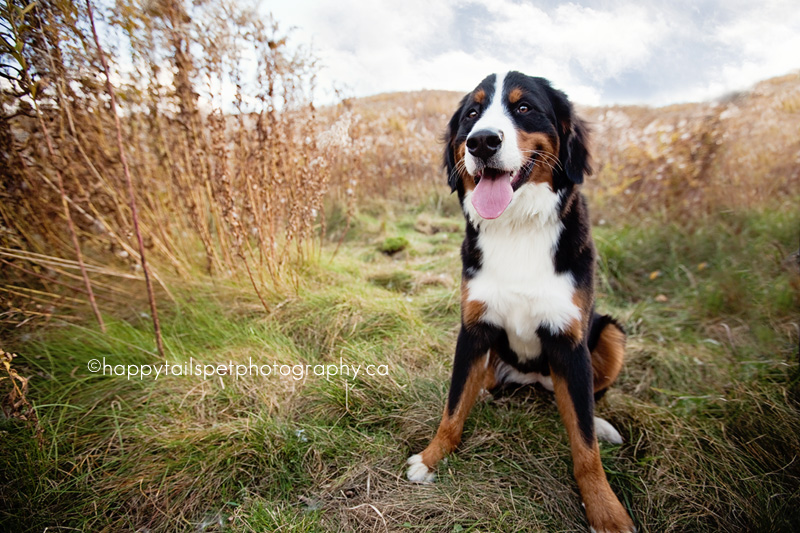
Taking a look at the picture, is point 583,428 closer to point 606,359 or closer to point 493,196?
point 606,359

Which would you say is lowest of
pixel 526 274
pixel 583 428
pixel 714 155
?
pixel 583 428

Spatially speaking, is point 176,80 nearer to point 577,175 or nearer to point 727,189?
point 577,175

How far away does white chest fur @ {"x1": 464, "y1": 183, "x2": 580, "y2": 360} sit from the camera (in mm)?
1541

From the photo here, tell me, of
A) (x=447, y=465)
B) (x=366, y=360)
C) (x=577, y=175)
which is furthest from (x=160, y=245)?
(x=577, y=175)

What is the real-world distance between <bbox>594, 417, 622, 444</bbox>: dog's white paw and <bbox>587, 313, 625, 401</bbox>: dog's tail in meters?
0.15

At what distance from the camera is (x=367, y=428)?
1.87 meters

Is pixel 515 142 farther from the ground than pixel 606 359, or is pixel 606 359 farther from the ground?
pixel 515 142

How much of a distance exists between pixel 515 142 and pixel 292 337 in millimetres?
1875

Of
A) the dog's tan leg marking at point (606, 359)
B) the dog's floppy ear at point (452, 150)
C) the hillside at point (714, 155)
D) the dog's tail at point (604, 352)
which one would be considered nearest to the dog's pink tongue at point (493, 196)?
the dog's floppy ear at point (452, 150)

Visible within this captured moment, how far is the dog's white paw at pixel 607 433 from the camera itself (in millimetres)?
1831

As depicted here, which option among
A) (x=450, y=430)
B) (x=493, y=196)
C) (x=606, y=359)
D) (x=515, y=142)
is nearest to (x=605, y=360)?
(x=606, y=359)

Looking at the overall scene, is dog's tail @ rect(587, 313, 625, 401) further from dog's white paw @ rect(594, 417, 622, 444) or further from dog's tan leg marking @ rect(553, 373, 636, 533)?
dog's tan leg marking @ rect(553, 373, 636, 533)

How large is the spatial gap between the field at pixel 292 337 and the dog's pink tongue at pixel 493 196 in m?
0.98

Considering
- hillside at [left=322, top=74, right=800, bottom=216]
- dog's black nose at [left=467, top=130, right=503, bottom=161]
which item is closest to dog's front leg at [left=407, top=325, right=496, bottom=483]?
dog's black nose at [left=467, top=130, right=503, bottom=161]
